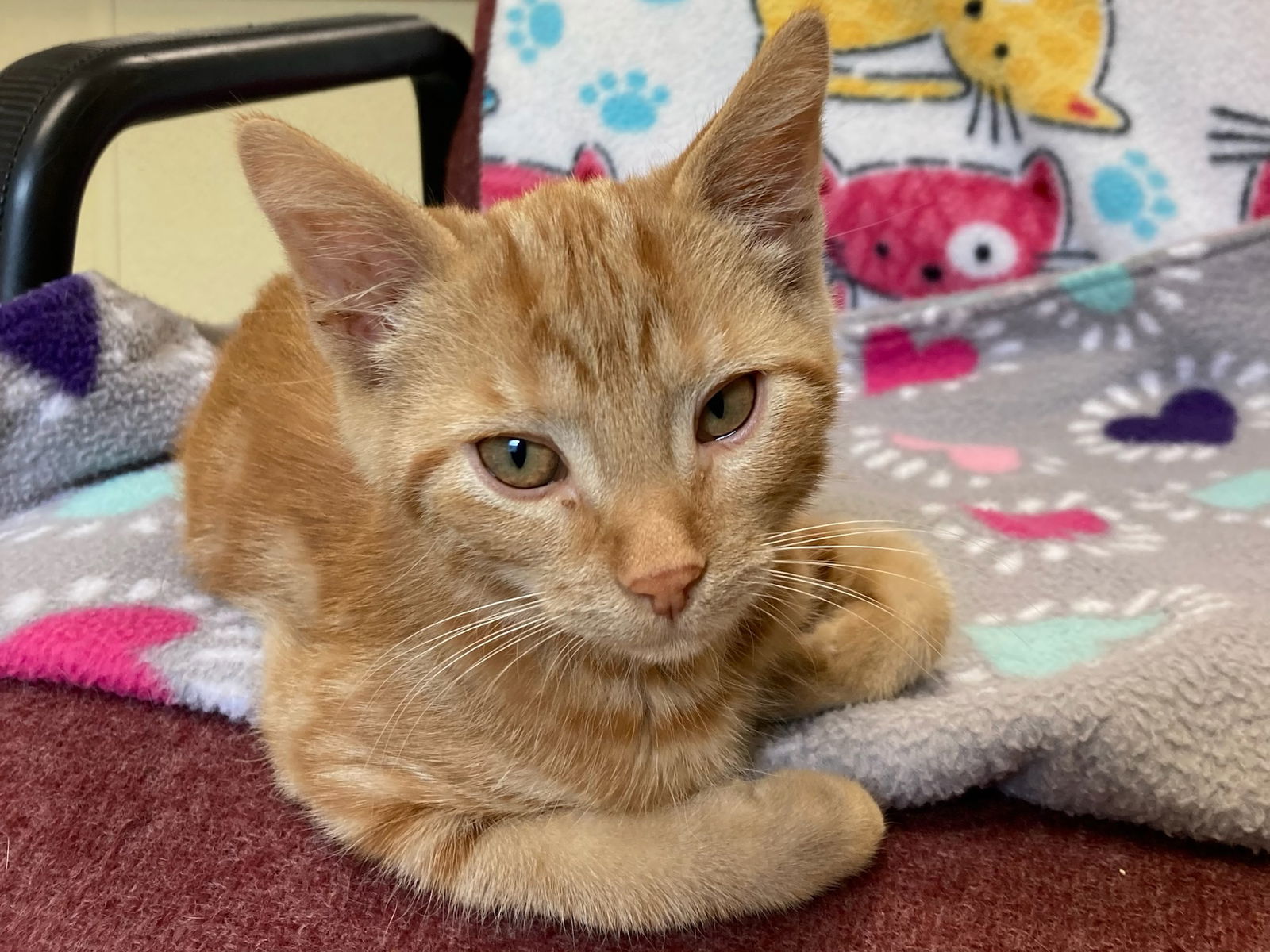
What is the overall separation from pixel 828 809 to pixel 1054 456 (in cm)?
90

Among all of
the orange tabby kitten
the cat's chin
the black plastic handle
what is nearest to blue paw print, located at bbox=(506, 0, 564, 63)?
the black plastic handle

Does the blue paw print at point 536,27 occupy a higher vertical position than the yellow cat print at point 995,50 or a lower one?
lower

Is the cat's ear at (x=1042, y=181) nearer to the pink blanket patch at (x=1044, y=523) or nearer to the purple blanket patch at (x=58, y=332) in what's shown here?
the pink blanket patch at (x=1044, y=523)

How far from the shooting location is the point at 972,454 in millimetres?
1554

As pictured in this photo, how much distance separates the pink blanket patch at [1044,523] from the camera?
1279mm

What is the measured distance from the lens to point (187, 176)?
94.9 inches

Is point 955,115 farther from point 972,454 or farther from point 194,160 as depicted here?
point 194,160

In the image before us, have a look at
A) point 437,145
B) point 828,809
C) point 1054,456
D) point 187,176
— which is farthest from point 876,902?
point 187,176

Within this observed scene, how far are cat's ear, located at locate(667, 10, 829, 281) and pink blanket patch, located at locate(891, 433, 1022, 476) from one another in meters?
0.69

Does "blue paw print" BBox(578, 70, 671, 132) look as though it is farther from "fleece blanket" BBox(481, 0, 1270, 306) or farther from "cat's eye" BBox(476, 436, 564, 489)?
"cat's eye" BBox(476, 436, 564, 489)

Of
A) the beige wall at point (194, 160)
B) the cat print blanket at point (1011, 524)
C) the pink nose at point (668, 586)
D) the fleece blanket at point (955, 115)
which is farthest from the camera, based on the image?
the beige wall at point (194, 160)

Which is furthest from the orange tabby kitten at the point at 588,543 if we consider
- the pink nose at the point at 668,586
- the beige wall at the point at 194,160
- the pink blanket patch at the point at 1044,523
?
the beige wall at the point at 194,160

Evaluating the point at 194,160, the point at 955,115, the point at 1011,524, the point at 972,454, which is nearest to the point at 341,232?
the point at 1011,524

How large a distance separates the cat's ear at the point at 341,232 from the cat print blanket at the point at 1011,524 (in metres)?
0.39
